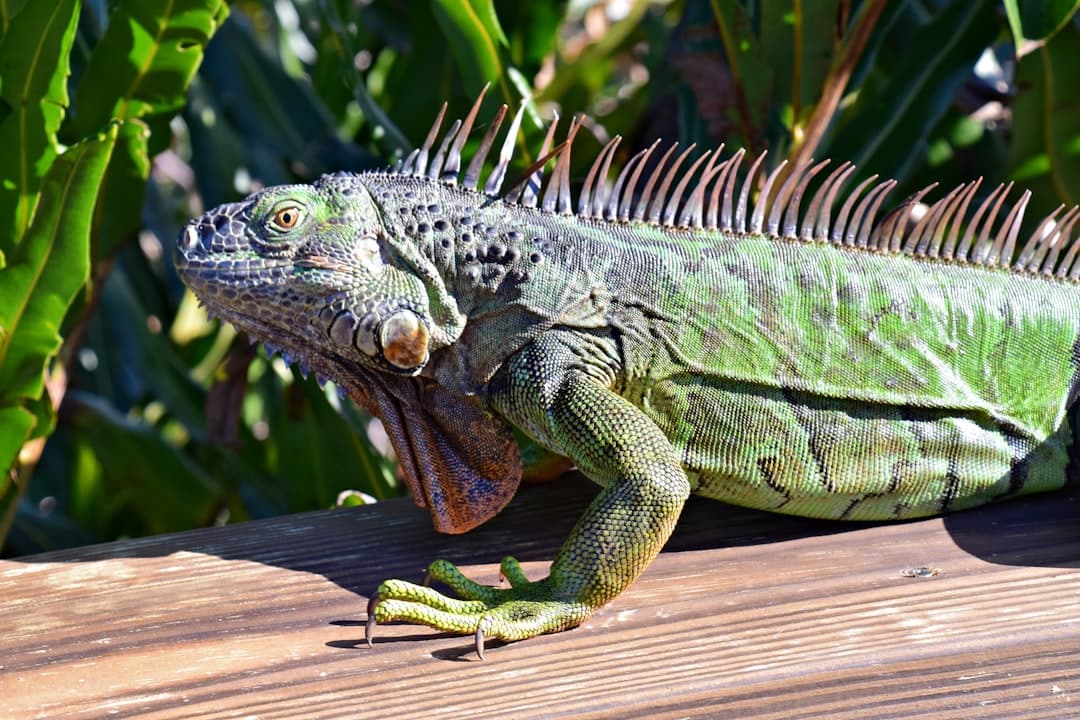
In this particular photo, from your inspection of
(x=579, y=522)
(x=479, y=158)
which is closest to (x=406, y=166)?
(x=479, y=158)

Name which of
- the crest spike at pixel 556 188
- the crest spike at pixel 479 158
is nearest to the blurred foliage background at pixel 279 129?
the crest spike at pixel 479 158

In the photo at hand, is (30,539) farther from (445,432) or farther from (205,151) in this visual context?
(445,432)

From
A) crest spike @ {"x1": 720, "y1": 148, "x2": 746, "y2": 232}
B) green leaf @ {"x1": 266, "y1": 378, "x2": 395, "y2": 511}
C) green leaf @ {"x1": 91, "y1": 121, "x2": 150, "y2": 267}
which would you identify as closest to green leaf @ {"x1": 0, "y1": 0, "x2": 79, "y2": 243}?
green leaf @ {"x1": 91, "y1": 121, "x2": 150, "y2": 267}

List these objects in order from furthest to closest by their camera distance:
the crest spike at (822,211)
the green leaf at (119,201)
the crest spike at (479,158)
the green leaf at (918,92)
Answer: the green leaf at (918,92) → the green leaf at (119,201) → the crest spike at (822,211) → the crest spike at (479,158)

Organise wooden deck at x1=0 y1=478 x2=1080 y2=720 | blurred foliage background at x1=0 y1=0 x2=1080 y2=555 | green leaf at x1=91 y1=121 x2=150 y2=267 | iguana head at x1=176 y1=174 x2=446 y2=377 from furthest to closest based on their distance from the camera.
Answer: green leaf at x1=91 y1=121 x2=150 y2=267 < blurred foliage background at x1=0 y1=0 x2=1080 y2=555 < iguana head at x1=176 y1=174 x2=446 y2=377 < wooden deck at x1=0 y1=478 x2=1080 y2=720

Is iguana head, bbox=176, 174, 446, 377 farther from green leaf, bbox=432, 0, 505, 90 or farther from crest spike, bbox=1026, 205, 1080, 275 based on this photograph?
crest spike, bbox=1026, 205, 1080, 275

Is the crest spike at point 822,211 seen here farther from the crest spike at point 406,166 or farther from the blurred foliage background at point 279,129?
the crest spike at point 406,166

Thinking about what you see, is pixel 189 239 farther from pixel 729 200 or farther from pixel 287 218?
pixel 729 200
